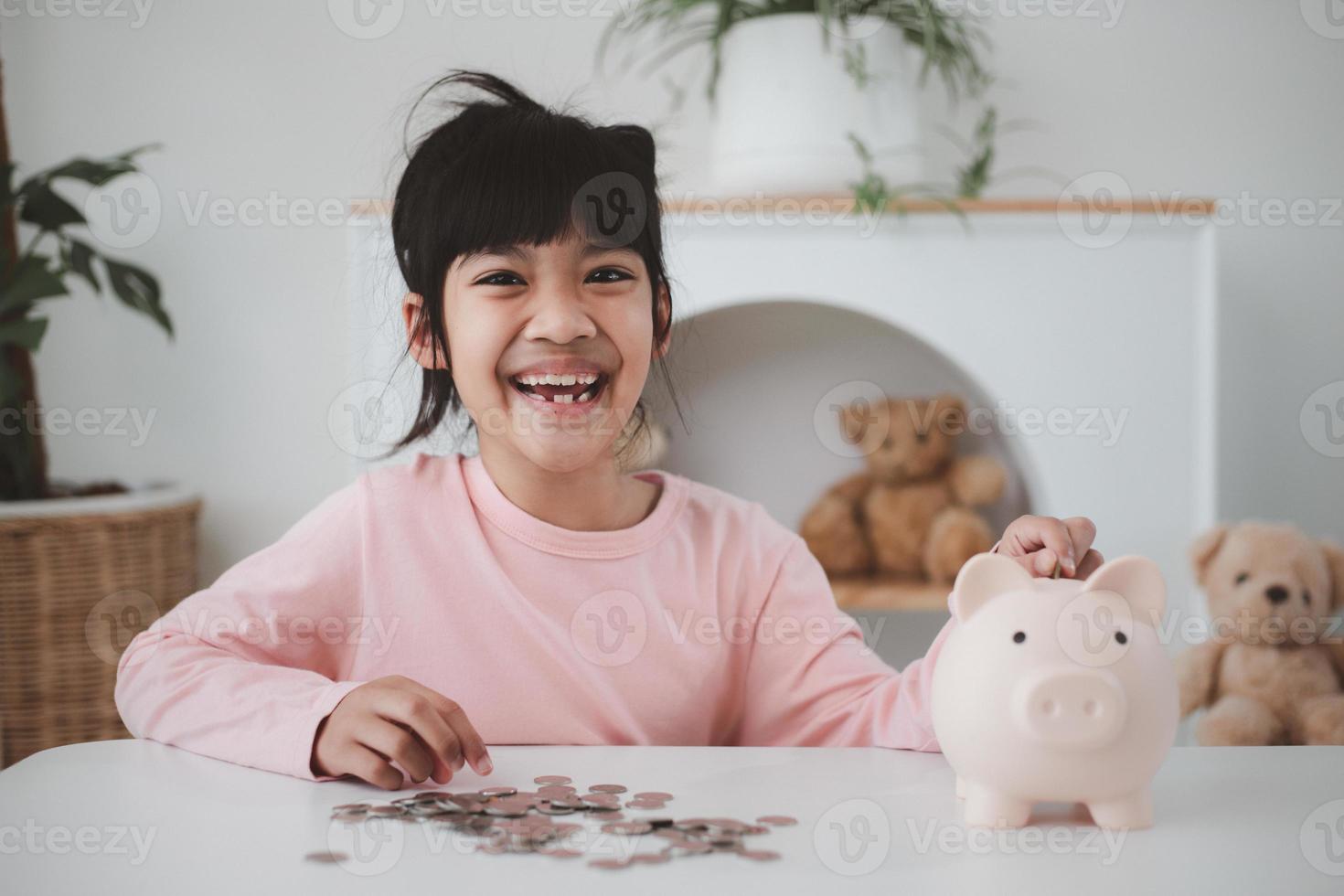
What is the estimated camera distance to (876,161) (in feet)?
5.62

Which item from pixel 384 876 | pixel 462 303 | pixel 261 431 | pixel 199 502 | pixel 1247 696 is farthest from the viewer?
pixel 261 431

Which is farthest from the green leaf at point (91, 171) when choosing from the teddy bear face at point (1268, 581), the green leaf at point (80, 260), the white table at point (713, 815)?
the teddy bear face at point (1268, 581)

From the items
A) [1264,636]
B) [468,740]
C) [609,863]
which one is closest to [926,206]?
[1264,636]

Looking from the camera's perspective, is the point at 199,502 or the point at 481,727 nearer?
the point at 481,727

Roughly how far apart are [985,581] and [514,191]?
1.63 feet

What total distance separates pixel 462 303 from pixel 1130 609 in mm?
553

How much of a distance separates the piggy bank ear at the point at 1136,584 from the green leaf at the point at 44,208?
1746mm

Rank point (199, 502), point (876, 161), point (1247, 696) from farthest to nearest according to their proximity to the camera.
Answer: point (199, 502), point (876, 161), point (1247, 696)

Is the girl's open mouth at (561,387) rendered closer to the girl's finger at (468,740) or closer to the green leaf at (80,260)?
the girl's finger at (468,740)

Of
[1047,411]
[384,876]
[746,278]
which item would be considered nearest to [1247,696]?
[1047,411]

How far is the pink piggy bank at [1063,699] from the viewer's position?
19.7 inches

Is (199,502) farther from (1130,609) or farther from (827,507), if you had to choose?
(1130,609)

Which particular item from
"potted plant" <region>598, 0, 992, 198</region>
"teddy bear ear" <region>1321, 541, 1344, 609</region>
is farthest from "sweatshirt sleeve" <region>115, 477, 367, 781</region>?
"teddy bear ear" <region>1321, 541, 1344, 609</region>

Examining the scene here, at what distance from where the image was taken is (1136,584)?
0.54m
